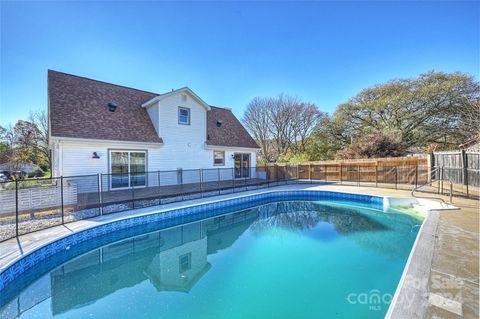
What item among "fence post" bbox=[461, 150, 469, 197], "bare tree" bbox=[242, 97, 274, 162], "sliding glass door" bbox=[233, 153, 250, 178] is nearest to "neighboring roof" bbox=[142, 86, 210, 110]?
"sliding glass door" bbox=[233, 153, 250, 178]

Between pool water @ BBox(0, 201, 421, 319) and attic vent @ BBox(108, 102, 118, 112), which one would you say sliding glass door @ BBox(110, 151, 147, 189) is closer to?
attic vent @ BBox(108, 102, 118, 112)

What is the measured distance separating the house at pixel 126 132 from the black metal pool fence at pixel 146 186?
0.49 m

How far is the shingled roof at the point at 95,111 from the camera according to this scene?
954 cm

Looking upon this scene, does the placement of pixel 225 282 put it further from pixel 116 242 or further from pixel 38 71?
pixel 38 71

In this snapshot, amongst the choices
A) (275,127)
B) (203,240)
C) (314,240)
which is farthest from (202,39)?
(275,127)

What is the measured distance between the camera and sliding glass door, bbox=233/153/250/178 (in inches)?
627

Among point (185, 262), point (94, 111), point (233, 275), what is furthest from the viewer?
point (94, 111)

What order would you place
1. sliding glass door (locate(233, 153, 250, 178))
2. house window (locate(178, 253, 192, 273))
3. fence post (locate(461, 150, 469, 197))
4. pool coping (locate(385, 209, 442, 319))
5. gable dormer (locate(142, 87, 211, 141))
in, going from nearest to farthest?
pool coping (locate(385, 209, 442, 319)) < house window (locate(178, 253, 192, 273)) < fence post (locate(461, 150, 469, 197)) < gable dormer (locate(142, 87, 211, 141)) < sliding glass door (locate(233, 153, 250, 178))

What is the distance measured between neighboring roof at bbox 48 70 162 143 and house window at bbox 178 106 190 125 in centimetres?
164

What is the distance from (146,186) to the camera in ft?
36.8

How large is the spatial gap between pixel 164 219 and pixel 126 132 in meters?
5.34

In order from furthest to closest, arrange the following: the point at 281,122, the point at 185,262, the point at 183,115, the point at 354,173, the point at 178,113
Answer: the point at 281,122
the point at 354,173
the point at 183,115
the point at 178,113
the point at 185,262

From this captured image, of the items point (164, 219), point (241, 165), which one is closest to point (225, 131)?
point (241, 165)

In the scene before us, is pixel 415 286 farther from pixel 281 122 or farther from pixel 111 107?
pixel 281 122
